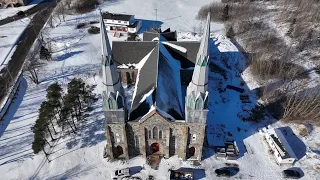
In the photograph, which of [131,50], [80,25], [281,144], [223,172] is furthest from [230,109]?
[80,25]

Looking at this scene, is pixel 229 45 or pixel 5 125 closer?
pixel 5 125

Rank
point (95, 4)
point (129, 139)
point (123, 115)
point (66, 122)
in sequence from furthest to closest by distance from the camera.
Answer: point (95, 4)
point (66, 122)
point (129, 139)
point (123, 115)

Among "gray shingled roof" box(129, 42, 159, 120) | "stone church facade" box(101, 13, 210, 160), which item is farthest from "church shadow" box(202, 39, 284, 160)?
"gray shingled roof" box(129, 42, 159, 120)

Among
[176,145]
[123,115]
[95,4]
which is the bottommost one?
[176,145]

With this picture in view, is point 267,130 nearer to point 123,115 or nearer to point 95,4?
point 123,115

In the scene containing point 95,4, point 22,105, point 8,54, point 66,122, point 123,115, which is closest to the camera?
point 123,115

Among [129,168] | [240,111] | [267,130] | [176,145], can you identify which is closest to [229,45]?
[240,111]

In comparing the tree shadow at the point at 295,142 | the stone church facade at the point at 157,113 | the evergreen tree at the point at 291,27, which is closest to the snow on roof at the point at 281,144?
the tree shadow at the point at 295,142

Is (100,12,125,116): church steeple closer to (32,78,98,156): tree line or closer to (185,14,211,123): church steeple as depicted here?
(185,14,211,123): church steeple

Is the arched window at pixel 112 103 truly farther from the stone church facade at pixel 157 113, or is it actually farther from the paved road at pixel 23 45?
the paved road at pixel 23 45
